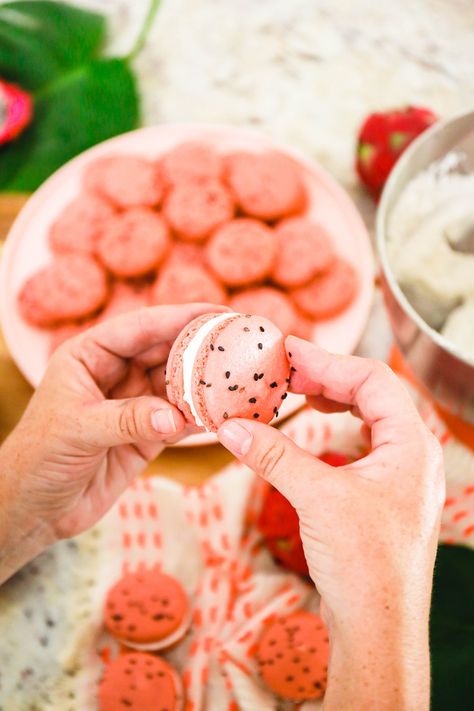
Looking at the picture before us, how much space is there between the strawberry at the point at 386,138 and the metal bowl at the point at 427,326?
0.23 meters

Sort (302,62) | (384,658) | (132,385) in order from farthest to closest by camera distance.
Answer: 1. (302,62)
2. (132,385)
3. (384,658)

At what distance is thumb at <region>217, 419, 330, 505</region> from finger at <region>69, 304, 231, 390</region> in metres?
0.19

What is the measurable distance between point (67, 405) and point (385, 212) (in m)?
0.54

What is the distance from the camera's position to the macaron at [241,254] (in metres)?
1.19

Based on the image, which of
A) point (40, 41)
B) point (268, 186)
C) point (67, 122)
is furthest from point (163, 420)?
point (40, 41)

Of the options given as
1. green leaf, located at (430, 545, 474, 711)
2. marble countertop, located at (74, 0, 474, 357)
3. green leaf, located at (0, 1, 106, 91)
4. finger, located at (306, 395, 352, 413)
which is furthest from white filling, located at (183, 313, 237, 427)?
green leaf, located at (0, 1, 106, 91)

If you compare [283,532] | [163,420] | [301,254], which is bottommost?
[283,532]

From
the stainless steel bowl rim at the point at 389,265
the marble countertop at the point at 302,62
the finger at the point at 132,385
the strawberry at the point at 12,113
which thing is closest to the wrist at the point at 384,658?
the stainless steel bowl rim at the point at 389,265

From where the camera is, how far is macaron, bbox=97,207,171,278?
1.22 metres

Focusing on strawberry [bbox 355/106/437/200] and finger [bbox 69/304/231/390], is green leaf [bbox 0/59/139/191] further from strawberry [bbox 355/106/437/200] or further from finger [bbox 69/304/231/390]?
finger [bbox 69/304/231/390]

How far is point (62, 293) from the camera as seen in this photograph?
119cm

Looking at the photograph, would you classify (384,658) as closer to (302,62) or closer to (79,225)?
(79,225)

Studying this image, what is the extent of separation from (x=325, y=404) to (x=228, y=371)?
0.21 meters

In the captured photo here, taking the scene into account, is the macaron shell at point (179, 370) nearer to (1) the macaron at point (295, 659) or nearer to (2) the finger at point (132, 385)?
(2) the finger at point (132, 385)
